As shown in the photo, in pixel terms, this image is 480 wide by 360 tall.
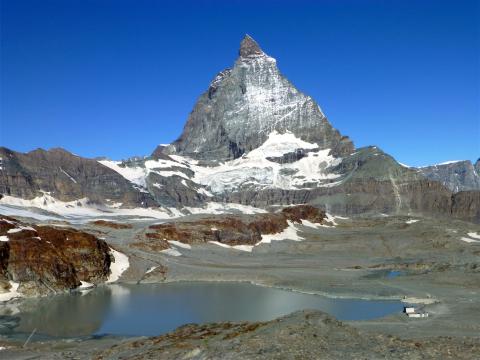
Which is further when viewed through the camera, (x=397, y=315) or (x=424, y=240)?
(x=424, y=240)

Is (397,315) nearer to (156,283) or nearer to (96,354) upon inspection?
(96,354)

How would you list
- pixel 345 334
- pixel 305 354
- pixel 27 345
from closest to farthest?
pixel 305 354 → pixel 345 334 → pixel 27 345

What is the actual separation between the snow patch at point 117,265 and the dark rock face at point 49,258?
1057mm

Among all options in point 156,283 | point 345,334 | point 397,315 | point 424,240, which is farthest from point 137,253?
point 424,240

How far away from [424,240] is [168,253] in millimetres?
77861

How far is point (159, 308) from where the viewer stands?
199 ft

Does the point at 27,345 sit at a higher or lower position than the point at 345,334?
lower

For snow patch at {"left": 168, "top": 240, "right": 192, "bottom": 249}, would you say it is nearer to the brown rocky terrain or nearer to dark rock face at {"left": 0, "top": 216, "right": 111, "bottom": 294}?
dark rock face at {"left": 0, "top": 216, "right": 111, "bottom": 294}

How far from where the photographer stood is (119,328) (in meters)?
49.8

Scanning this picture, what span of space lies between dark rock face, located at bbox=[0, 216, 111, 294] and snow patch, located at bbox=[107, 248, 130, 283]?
1057 mm

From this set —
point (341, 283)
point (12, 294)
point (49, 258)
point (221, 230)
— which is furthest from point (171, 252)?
point (12, 294)

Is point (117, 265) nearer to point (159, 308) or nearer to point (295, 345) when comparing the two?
point (159, 308)

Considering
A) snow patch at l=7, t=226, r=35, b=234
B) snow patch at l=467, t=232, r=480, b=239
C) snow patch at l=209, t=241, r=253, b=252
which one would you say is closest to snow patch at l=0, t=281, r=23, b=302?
snow patch at l=7, t=226, r=35, b=234

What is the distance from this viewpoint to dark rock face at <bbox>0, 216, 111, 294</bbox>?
68188mm
